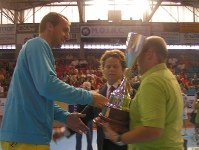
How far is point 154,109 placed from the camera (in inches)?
59.6

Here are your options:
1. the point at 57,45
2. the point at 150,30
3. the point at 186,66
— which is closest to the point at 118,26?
the point at 150,30

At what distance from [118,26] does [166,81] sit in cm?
1396

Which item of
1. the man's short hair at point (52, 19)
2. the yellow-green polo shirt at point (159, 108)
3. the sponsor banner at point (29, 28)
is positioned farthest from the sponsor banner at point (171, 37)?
the yellow-green polo shirt at point (159, 108)

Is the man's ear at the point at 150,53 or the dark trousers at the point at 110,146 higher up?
the man's ear at the point at 150,53

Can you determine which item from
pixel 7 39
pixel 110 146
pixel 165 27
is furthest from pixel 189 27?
pixel 110 146

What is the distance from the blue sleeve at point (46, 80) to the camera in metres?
1.84

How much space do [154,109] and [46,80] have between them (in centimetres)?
72

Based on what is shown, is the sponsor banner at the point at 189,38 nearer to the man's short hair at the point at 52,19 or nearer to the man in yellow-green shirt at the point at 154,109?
the man's short hair at the point at 52,19

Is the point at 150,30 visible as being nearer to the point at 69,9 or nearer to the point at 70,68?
the point at 70,68

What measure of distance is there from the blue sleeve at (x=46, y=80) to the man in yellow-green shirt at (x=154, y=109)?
1.18 ft

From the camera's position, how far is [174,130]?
165cm

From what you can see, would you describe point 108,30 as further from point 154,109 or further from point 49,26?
point 154,109

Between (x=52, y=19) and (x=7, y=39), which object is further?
(x=7, y=39)

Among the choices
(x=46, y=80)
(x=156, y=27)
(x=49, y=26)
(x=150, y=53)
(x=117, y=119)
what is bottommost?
(x=117, y=119)
